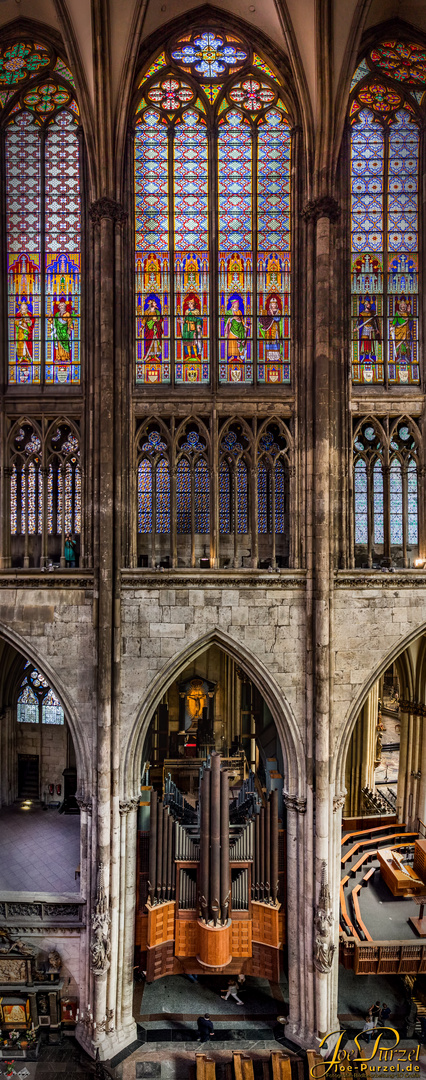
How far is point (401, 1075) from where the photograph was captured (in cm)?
1073

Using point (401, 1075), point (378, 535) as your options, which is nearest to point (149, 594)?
point (378, 535)

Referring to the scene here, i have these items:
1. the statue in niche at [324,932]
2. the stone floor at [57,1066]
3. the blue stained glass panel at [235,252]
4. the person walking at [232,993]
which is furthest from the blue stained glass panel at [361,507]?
the stone floor at [57,1066]

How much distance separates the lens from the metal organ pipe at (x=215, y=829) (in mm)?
11680

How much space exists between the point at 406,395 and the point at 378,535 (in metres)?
3.34

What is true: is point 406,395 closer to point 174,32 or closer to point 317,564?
point 317,564

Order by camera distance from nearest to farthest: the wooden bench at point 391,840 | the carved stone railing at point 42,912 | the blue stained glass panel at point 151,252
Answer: the carved stone railing at point 42,912
the blue stained glass panel at point 151,252
the wooden bench at point 391,840

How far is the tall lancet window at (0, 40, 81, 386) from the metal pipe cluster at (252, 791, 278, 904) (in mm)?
10723

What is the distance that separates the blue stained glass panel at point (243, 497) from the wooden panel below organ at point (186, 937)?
862cm

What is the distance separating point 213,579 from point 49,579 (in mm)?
3559

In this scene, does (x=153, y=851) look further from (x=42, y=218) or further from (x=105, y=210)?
(x=42, y=218)

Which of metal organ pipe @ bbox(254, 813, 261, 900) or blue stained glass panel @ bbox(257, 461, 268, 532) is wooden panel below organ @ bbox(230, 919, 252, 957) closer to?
metal organ pipe @ bbox(254, 813, 261, 900)

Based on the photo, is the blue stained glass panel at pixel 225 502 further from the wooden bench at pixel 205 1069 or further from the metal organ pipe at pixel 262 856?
the wooden bench at pixel 205 1069

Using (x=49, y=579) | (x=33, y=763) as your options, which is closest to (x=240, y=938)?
(x=33, y=763)

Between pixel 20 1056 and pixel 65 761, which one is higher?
pixel 65 761
